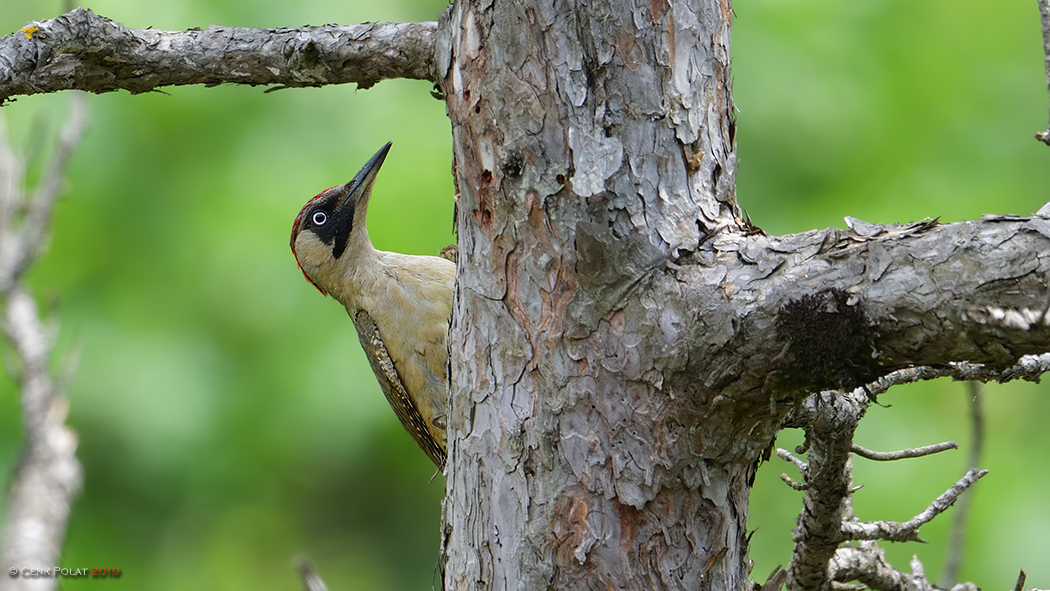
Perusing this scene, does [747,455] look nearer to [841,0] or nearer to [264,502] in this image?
[264,502]

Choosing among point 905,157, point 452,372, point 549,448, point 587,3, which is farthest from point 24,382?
point 905,157

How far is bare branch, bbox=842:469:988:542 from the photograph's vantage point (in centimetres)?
247

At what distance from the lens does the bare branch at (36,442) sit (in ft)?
9.66

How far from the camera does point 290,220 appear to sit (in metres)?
6.82

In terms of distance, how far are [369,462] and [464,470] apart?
5370 millimetres

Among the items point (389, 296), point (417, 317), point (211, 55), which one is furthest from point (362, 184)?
point (211, 55)

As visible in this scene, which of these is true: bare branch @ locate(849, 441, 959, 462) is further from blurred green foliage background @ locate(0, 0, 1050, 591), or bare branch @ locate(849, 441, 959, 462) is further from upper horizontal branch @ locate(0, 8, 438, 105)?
blurred green foliage background @ locate(0, 0, 1050, 591)

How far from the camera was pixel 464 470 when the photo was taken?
6.66 ft

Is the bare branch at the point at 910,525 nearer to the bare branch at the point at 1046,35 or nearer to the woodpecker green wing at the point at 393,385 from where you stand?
the bare branch at the point at 1046,35

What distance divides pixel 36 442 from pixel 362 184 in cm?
173

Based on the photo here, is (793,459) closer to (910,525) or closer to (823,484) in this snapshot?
(823,484)

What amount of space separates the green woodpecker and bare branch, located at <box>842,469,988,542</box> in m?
1.93

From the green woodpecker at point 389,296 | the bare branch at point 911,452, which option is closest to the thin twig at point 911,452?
the bare branch at point 911,452

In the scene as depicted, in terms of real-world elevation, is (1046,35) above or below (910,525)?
above
